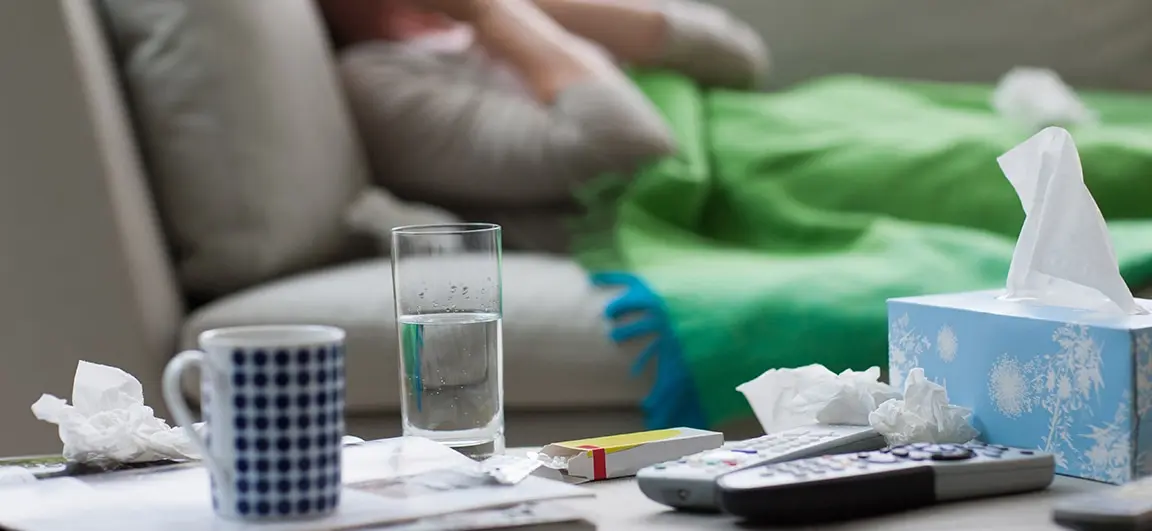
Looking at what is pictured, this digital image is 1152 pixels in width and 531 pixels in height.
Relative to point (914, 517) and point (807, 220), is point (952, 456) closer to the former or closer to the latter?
point (914, 517)

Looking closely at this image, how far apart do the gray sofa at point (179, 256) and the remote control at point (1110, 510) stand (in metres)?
0.82

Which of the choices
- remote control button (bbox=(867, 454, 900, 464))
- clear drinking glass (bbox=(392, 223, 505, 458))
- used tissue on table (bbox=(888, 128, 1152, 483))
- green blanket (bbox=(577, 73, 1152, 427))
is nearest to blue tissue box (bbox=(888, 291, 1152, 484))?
used tissue on table (bbox=(888, 128, 1152, 483))

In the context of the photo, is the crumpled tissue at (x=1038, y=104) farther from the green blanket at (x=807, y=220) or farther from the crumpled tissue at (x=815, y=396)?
the crumpled tissue at (x=815, y=396)

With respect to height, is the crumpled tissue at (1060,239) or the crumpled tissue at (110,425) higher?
the crumpled tissue at (1060,239)

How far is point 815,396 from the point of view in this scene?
811 millimetres

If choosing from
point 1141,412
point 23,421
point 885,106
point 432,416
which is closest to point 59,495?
point 432,416

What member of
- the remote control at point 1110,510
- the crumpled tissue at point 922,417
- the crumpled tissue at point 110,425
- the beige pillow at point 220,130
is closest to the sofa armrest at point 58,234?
the beige pillow at point 220,130

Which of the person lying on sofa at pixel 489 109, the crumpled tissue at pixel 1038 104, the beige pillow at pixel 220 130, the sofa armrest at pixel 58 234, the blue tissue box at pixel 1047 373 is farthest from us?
the crumpled tissue at pixel 1038 104

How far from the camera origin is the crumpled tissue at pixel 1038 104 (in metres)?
2.03

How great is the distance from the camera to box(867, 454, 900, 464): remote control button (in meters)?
0.66

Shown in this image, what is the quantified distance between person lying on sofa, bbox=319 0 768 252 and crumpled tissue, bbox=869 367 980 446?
0.98m

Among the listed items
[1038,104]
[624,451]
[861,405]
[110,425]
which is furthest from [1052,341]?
[1038,104]

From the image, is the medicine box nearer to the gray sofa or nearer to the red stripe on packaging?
the red stripe on packaging

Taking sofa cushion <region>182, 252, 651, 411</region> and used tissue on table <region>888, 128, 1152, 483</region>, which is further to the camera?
sofa cushion <region>182, 252, 651, 411</region>
